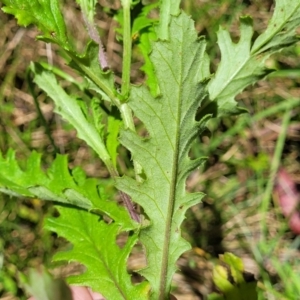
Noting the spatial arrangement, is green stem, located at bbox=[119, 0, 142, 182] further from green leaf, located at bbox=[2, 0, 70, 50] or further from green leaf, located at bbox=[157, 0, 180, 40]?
green leaf, located at bbox=[2, 0, 70, 50]

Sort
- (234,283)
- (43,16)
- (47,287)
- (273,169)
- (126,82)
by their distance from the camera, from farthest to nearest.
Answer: (273,169), (234,283), (126,82), (43,16), (47,287)

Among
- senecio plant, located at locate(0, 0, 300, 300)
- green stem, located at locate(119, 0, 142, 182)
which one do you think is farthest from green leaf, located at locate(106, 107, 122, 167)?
green stem, located at locate(119, 0, 142, 182)

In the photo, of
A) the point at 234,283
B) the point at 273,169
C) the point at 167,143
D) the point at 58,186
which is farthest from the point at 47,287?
the point at 273,169

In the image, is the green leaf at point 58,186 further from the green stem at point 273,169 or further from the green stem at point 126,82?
the green stem at point 273,169

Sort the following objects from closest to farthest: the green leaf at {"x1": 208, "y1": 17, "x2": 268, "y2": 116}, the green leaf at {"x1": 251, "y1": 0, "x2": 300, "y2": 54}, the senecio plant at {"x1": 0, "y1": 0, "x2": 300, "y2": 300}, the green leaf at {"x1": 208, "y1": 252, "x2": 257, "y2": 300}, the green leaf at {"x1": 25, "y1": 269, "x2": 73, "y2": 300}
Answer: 1. the green leaf at {"x1": 25, "y1": 269, "x2": 73, "y2": 300}
2. the senecio plant at {"x1": 0, "y1": 0, "x2": 300, "y2": 300}
3. the green leaf at {"x1": 251, "y1": 0, "x2": 300, "y2": 54}
4. the green leaf at {"x1": 208, "y1": 17, "x2": 268, "y2": 116}
5. the green leaf at {"x1": 208, "y1": 252, "x2": 257, "y2": 300}

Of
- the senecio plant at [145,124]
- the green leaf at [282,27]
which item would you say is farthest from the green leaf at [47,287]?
the green leaf at [282,27]

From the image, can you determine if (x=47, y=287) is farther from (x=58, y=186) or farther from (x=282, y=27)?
(x=282, y=27)

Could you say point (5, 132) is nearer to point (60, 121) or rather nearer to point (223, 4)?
point (60, 121)
